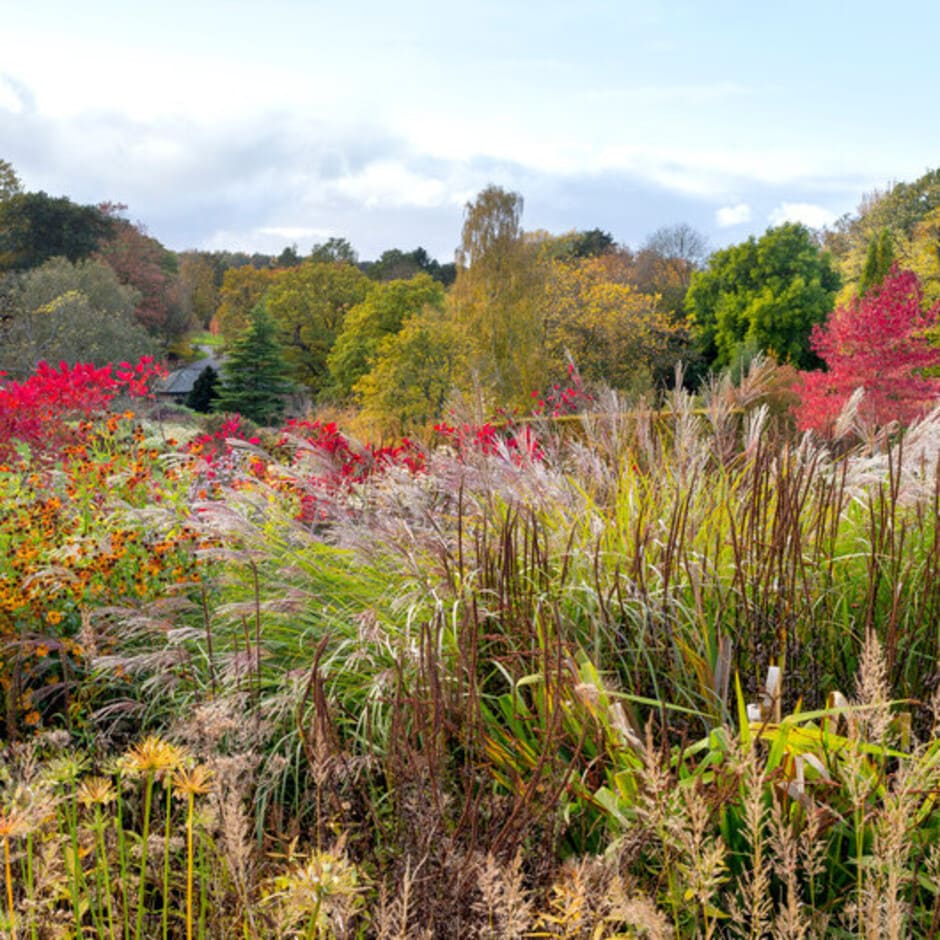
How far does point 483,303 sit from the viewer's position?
22391mm

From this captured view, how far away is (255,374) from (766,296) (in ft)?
60.7

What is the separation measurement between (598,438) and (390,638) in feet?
5.95

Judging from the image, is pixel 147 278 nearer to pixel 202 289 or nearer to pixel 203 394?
pixel 202 289

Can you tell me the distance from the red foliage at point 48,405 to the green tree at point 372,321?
72.4 feet

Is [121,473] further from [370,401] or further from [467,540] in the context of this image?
[370,401]

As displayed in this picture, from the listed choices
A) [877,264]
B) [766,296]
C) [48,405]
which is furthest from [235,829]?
[766,296]

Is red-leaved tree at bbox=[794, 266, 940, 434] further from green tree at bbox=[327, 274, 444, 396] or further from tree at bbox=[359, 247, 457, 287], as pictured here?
tree at bbox=[359, 247, 457, 287]

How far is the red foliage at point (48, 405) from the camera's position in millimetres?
6117

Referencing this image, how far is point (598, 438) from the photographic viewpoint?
14.3 ft

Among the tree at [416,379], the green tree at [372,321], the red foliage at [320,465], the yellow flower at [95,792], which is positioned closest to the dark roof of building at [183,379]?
the green tree at [372,321]

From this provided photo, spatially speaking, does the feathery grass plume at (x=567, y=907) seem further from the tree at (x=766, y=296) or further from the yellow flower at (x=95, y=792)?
the tree at (x=766, y=296)

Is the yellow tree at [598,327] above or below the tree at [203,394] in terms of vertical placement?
above

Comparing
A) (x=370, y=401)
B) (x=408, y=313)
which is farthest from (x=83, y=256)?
(x=370, y=401)

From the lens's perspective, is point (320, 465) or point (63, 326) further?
point (63, 326)
